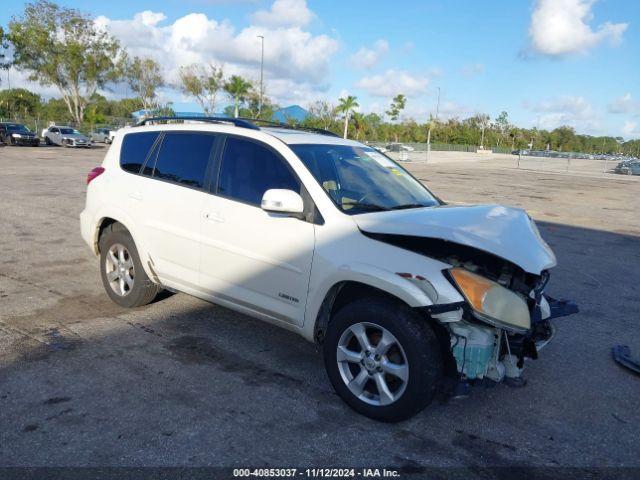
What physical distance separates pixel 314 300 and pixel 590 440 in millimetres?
1902

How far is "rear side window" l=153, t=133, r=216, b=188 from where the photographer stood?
14.9 feet

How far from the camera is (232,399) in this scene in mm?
3592

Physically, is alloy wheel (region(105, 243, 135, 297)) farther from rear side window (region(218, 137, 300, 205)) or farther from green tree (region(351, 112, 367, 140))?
green tree (region(351, 112, 367, 140))

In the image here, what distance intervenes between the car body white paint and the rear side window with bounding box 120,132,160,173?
9 centimetres

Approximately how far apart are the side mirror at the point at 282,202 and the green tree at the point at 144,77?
6162cm

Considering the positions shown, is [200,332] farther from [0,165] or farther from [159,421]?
[0,165]

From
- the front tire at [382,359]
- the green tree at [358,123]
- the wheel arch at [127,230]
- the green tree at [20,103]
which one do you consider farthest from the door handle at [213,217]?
the green tree at [20,103]

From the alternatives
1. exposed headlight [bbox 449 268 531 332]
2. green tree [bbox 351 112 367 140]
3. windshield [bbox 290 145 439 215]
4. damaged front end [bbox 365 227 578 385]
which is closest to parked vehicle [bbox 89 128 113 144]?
green tree [bbox 351 112 367 140]

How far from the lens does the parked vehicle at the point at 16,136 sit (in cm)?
3616

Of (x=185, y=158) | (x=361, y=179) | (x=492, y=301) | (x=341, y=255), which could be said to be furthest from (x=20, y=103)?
Result: (x=492, y=301)

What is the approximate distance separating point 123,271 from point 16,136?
120 ft

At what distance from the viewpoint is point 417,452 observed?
10.2ft

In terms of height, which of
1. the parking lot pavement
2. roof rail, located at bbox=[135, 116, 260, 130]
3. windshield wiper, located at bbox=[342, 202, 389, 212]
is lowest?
the parking lot pavement

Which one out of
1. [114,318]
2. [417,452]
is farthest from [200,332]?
[417,452]
